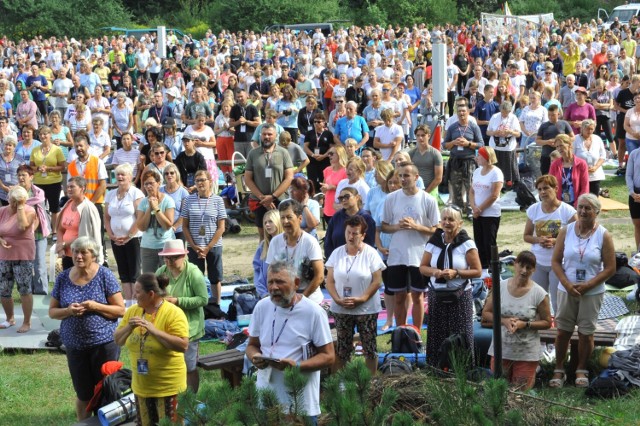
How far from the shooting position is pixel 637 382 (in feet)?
28.0

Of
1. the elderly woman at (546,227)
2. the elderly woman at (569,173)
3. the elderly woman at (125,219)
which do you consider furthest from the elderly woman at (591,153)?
the elderly woman at (125,219)

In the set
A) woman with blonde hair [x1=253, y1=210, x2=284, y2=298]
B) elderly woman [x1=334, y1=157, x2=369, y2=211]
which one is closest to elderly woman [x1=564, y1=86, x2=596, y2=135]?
elderly woman [x1=334, y1=157, x2=369, y2=211]

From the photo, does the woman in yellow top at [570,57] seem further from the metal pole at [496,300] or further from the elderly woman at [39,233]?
the metal pole at [496,300]

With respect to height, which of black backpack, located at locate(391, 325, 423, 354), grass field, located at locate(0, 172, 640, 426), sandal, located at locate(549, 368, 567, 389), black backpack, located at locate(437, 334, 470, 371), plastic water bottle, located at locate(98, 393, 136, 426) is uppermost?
black backpack, located at locate(437, 334, 470, 371)

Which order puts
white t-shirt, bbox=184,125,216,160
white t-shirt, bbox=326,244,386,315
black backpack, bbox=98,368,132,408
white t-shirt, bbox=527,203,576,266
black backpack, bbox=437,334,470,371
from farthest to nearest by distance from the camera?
white t-shirt, bbox=184,125,216,160
white t-shirt, bbox=527,203,576,266
white t-shirt, bbox=326,244,386,315
black backpack, bbox=437,334,470,371
black backpack, bbox=98,368,132,408

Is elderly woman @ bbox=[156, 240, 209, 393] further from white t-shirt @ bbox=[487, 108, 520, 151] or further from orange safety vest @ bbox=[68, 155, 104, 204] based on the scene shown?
white t-shirt @ bbox=[487, 108, 520, 151]

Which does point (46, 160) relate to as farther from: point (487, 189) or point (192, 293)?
point (192, 293)

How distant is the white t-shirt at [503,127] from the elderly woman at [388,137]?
1.55 meters

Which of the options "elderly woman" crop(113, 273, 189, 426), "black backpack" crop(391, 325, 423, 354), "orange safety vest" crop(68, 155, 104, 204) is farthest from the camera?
"orange safety vest" crop(68, 155, 104, 204)

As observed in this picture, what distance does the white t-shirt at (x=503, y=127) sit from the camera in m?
17.0

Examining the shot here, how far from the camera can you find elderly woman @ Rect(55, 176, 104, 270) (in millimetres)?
11578

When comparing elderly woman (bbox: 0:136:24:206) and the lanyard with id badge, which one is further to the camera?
elderly woman (bbox: 0:136:24:206)

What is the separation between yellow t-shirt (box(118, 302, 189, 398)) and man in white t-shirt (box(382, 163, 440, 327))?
319cm

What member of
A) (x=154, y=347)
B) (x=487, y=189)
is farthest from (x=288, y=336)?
(x=487, y=189)
